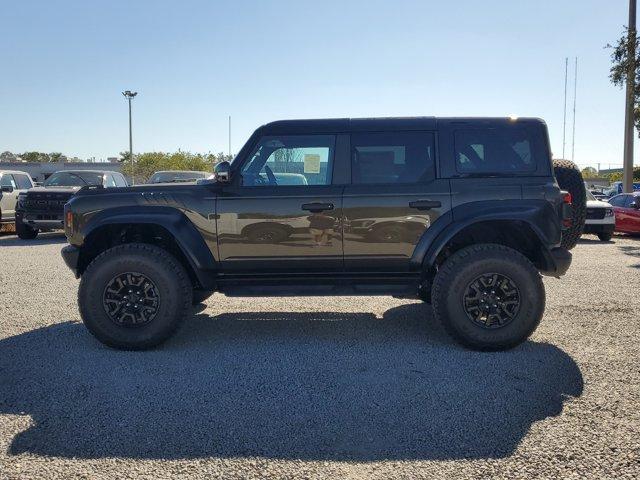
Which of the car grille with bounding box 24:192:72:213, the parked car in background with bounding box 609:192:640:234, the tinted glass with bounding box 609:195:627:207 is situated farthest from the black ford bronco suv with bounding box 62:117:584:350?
the tinted glass with bounding box 609:195:627:207

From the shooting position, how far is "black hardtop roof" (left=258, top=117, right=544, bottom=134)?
199 inches

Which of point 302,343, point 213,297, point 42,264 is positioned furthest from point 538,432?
point 42,264

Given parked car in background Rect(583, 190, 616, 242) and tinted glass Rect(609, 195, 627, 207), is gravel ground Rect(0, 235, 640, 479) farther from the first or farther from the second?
tinted glass Rect(609, 195, 627, 207)

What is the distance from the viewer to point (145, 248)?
497 cm

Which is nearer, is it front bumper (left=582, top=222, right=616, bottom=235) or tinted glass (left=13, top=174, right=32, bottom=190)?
front bumper (left=582, top=222, right=616, bottom=235)

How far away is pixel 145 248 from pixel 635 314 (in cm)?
523

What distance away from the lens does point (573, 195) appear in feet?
17.6

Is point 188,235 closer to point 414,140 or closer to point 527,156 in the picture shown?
point 414,140

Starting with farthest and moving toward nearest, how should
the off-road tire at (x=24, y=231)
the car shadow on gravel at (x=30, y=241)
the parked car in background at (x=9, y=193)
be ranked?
the parked car in background at (x=9, y=193)
the off-road tire at (x=24, y=231)
the car shadow on gravel at (x=30, y=241)

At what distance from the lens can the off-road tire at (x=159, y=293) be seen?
4879mm

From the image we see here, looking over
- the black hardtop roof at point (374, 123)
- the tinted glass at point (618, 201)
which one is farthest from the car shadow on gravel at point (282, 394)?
the tinted glass at point (618, 201)

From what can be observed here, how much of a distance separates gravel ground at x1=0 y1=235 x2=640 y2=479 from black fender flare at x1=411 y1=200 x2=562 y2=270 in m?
0.95

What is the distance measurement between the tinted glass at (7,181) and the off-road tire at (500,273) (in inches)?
596

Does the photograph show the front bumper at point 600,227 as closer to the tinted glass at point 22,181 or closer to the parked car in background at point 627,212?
the parked car in background at point 627,212
